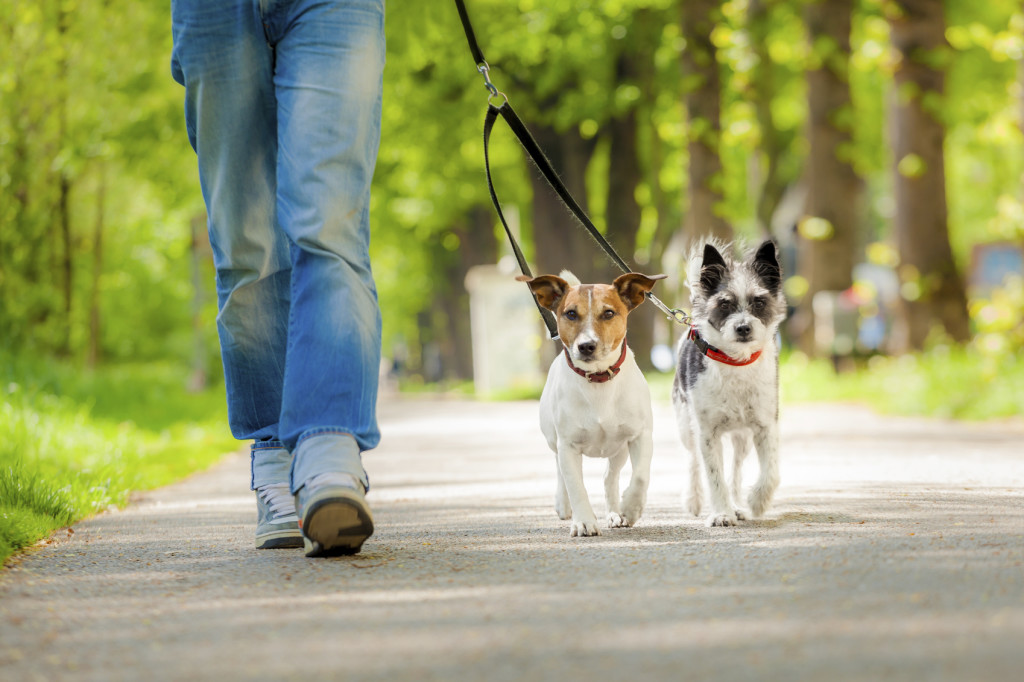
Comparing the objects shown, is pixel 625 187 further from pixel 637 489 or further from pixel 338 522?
pixel 338 522

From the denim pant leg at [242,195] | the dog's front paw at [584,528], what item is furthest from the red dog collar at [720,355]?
the denim pant leg at [242,195]

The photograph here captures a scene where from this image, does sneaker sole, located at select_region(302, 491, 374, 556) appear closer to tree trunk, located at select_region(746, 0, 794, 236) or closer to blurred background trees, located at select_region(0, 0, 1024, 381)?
blurred background trees, located at select_region(0, 0, 1024, 381)

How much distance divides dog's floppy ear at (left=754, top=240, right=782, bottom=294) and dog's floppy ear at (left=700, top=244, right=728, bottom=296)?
14 centimetres

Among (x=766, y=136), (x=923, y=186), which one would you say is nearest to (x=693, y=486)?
(x=923, y=186)

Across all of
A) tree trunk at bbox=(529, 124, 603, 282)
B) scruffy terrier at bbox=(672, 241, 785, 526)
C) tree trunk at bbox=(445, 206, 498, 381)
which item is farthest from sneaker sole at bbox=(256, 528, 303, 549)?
tree trunk at bbox=(445, 206, 498, 381)

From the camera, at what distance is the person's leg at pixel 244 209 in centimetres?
429

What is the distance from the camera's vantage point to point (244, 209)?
14.6 feet

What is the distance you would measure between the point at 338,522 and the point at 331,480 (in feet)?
0.42

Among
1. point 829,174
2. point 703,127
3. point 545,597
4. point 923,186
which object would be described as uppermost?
point 703,127

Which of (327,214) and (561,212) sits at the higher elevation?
(561,212)

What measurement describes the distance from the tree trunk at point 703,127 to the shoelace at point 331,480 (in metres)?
14.7

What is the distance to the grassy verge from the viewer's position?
5.25 m

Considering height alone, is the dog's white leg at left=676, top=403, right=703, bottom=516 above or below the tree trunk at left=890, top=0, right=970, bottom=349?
below

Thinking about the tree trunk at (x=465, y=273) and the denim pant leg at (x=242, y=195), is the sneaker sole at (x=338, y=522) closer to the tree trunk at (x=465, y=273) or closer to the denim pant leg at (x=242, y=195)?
the denim pant leg at (x=242, y=195)
